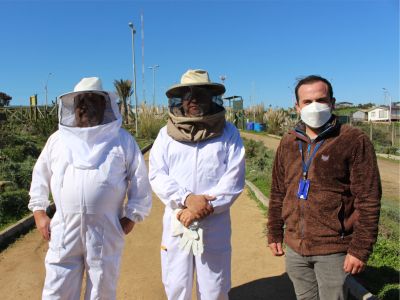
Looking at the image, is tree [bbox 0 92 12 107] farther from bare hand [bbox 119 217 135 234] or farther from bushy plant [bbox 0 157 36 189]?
bare hand [bbox 119 217 135 234]

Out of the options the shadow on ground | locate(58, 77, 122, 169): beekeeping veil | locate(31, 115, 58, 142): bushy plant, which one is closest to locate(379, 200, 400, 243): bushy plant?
the shadow on ground

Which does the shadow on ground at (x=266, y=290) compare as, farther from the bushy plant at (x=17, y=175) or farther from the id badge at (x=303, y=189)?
the bushy plant at (x=17, y=175)

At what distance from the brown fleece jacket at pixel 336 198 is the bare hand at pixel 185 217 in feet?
2.44

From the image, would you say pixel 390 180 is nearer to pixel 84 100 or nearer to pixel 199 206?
pixel 199 206

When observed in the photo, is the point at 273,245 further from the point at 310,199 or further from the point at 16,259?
the point at 16,259

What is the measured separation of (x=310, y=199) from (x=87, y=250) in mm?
1754

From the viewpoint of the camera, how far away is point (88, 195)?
90.2 inches

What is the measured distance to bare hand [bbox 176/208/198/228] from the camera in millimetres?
2240

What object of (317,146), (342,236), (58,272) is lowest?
(58,272)

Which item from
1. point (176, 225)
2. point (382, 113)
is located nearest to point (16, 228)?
point (176, 225)

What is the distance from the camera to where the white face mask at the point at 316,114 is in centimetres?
208

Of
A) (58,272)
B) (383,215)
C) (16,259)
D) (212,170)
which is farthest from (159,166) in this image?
(383,215)

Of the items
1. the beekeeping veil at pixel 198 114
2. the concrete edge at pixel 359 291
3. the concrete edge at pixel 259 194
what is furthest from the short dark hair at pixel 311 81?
the concrete edge at pixel 259 194

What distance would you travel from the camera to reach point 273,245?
2.38 metres
